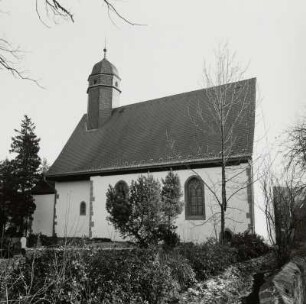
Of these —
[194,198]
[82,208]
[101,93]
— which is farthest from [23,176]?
[194,198]

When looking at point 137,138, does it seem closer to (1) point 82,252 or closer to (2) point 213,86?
(2) point 213,86

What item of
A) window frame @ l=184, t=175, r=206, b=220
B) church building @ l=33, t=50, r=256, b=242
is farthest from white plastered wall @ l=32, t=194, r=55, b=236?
window frame @ l=184, t=175, r=206, b=220

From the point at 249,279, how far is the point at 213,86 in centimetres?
657

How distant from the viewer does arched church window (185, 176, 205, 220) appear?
1482cm

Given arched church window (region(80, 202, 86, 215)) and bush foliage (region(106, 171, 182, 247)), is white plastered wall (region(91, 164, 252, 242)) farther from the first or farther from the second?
arched church window (region(80, 202, 86, 215))

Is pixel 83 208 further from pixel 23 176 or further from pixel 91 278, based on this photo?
pixel 91 278

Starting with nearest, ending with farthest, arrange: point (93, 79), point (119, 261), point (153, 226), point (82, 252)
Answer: point (82, 252), point (119, 261), point (153, 226), point (93, 79)

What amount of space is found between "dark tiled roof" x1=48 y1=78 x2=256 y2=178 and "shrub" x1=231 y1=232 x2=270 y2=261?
3.57m

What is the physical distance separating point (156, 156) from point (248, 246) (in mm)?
7281

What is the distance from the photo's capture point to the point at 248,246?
10.5 metres

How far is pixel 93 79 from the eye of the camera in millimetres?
22641

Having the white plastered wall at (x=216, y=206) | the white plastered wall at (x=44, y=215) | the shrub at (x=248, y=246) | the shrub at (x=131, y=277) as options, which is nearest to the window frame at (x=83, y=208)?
the white plastered wall at (x=44, y=215)

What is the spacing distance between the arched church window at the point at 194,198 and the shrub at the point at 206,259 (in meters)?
5.77

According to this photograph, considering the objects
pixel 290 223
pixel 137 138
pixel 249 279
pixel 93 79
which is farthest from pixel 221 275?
pixel 93 79
